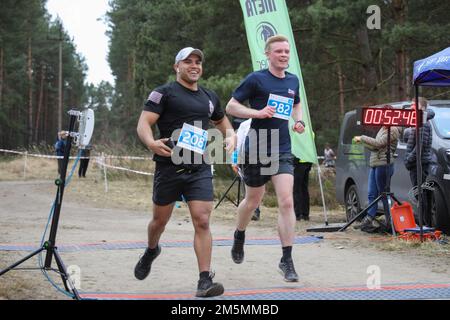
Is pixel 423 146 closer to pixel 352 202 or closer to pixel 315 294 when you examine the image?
pixel 352 202

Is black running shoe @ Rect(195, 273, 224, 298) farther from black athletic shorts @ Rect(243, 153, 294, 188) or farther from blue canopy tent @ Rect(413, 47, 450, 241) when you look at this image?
blue canopy tent @ Rect(413, 47, 450, 241)

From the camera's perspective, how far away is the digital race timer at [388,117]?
903 centimetres

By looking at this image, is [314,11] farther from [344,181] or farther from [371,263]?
[371,263]

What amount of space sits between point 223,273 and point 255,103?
5.21ft

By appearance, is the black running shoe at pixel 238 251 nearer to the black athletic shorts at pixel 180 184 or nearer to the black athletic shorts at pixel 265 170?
the black athletic shorts at pixel 265 170

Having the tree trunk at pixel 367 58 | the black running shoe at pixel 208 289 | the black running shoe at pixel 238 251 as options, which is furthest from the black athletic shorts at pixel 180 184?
the tree trunk at pixel 367 58

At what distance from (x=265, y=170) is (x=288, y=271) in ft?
3.07

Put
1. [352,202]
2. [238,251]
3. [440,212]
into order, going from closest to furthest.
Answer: [238,251]
[440,212]
[352,202]

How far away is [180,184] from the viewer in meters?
5.75

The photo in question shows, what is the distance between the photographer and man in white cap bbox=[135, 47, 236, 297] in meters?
5.68

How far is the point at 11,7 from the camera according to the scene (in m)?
50.5

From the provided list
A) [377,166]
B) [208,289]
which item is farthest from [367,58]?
[208,289]

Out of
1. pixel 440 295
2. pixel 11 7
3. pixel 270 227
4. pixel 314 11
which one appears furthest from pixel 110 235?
pixel 11 7

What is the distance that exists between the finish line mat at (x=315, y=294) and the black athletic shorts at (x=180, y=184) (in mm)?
753
